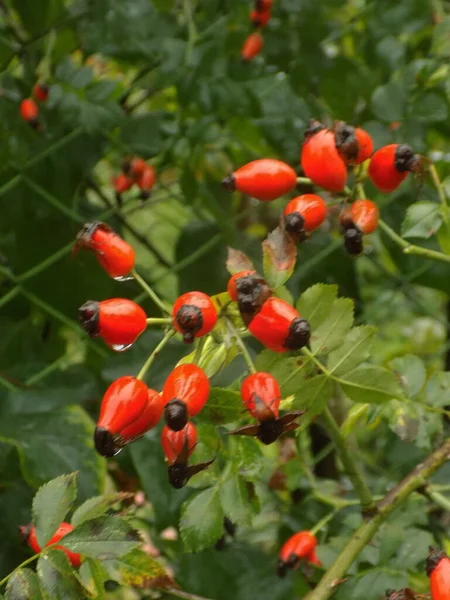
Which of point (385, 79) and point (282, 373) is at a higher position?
point (282, 373)

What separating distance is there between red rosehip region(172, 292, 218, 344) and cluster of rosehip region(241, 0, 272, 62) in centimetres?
60

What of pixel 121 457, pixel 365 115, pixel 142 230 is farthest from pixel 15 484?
pixel 142 230

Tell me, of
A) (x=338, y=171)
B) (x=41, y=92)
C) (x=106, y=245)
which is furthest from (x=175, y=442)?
(x=41, y=92)

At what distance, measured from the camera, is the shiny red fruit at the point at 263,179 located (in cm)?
55

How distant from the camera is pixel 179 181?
1024 mm

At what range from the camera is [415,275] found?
942 millimetres

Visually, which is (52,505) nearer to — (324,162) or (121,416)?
(121,416)

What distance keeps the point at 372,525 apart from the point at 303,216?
262 millimetres

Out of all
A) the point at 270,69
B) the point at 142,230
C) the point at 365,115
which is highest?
the point at 270,69

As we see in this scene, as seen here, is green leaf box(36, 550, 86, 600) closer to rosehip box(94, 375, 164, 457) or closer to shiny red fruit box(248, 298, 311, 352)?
rosehip box(94, 375, 164, 457)

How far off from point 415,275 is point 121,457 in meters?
0.44

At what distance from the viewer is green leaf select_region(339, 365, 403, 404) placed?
0.51 meters

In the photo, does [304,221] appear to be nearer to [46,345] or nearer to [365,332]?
[365,332]

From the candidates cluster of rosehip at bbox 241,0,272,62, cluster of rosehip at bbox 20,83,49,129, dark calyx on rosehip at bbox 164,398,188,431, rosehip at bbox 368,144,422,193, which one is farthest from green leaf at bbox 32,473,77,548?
cluster of rosehip at bbox 241,0,272,62
